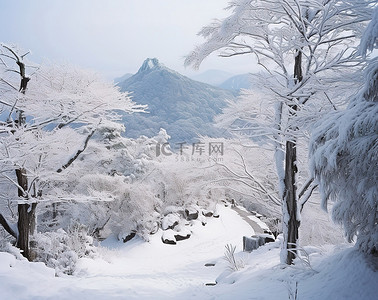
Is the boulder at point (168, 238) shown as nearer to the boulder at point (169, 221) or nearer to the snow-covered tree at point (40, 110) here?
the boulder at point (169, 221)

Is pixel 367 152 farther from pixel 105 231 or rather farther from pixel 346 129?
pixel 105 231

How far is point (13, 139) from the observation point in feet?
21.0

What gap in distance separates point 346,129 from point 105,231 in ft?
51.0

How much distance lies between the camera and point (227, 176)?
8.94 meters

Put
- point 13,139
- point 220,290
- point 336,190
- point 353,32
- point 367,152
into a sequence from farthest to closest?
point 13,139 → point 220,290 → point 353,32 → point 336,190 → point 367,152

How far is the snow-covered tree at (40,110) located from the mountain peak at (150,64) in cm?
10927

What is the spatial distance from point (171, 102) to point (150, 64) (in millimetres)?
31414

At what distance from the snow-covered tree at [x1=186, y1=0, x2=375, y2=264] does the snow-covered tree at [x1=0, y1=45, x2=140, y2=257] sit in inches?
126

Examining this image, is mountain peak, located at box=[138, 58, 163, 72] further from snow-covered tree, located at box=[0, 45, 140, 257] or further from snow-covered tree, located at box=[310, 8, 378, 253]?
snow-covered tree, located at box=[310, 8, 378, 253]

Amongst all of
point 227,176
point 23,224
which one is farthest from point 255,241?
point 23,224

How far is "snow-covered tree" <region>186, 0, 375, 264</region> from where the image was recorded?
416 cm

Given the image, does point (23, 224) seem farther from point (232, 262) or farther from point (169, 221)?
point (169, 221)

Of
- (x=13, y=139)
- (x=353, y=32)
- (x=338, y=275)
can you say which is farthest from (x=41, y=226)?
(x=353, y=32)

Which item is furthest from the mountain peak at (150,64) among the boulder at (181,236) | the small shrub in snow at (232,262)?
the small shrub in snow at (232,262)
